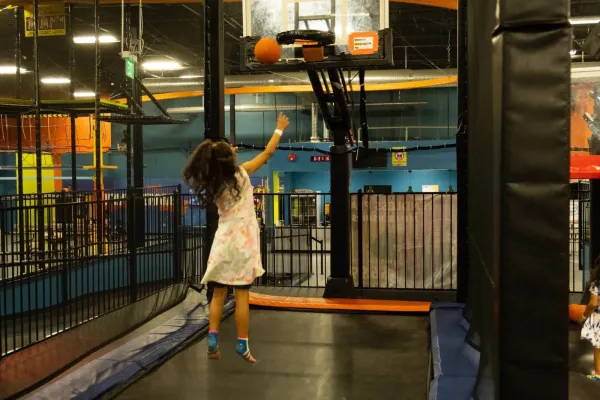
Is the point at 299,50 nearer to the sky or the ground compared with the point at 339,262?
nearer to the sky

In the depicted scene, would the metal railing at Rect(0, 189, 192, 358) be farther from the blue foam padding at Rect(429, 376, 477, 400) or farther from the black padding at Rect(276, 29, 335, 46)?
the blue foam padding at Rect(429, 376, 477, 400)

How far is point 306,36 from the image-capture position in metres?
3.91

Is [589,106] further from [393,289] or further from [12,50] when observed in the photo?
[12,50]

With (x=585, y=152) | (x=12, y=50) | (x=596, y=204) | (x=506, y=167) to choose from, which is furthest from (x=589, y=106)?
(x=12, y=50)

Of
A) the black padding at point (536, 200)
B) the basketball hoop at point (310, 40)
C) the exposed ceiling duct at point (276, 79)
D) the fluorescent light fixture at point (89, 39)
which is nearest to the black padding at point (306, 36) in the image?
the basketball hoop at point (310, 40)

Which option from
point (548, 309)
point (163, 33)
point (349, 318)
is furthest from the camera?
point (163, 33)

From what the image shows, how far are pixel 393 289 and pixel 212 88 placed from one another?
2802 mm

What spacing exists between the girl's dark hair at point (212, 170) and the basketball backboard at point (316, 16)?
185cm

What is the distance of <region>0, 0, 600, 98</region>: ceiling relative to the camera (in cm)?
1046

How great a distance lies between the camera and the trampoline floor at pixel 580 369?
2863 millimetres

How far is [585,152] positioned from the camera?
5.02 m

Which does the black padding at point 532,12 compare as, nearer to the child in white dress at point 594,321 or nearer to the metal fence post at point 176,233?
the child in white dress at point 594,321

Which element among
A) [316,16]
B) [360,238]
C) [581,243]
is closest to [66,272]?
[360,238]

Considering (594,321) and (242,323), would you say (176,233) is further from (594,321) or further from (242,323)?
(594,321)
